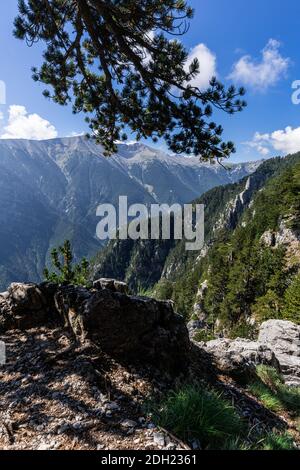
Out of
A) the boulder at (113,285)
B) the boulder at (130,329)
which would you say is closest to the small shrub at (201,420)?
the boulder at (130,329)

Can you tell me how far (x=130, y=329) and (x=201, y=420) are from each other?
3351 mm

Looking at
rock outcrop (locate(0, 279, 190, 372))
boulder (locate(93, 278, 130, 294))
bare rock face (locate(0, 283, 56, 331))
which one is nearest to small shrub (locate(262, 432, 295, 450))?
rock outcrop (locate(0, 279, 190, 372))

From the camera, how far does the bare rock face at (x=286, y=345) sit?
14672 mm

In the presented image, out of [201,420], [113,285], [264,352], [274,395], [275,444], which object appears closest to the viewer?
[201,420]

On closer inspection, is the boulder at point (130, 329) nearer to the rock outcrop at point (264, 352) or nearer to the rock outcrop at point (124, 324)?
the rock outcrop at point (124, 324)

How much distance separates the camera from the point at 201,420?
192 inches

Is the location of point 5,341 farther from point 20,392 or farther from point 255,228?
point 255,228

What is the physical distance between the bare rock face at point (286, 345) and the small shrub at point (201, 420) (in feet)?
27.2

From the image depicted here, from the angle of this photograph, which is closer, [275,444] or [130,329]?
[275,444]

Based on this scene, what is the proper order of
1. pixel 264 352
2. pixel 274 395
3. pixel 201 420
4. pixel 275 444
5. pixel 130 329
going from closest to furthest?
1. pixel 201 420
2. pixel 275 444
3. pixel 130 329
4. pixel 274 395
5. pixel 264 352

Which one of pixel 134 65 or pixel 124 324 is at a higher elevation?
pixel 134 65

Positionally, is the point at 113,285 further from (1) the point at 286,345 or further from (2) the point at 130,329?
(1) the point at 286,345

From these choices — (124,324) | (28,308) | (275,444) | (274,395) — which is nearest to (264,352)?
(274,395)

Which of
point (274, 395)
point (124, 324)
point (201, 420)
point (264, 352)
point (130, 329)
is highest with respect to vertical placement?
point (124, 324)
